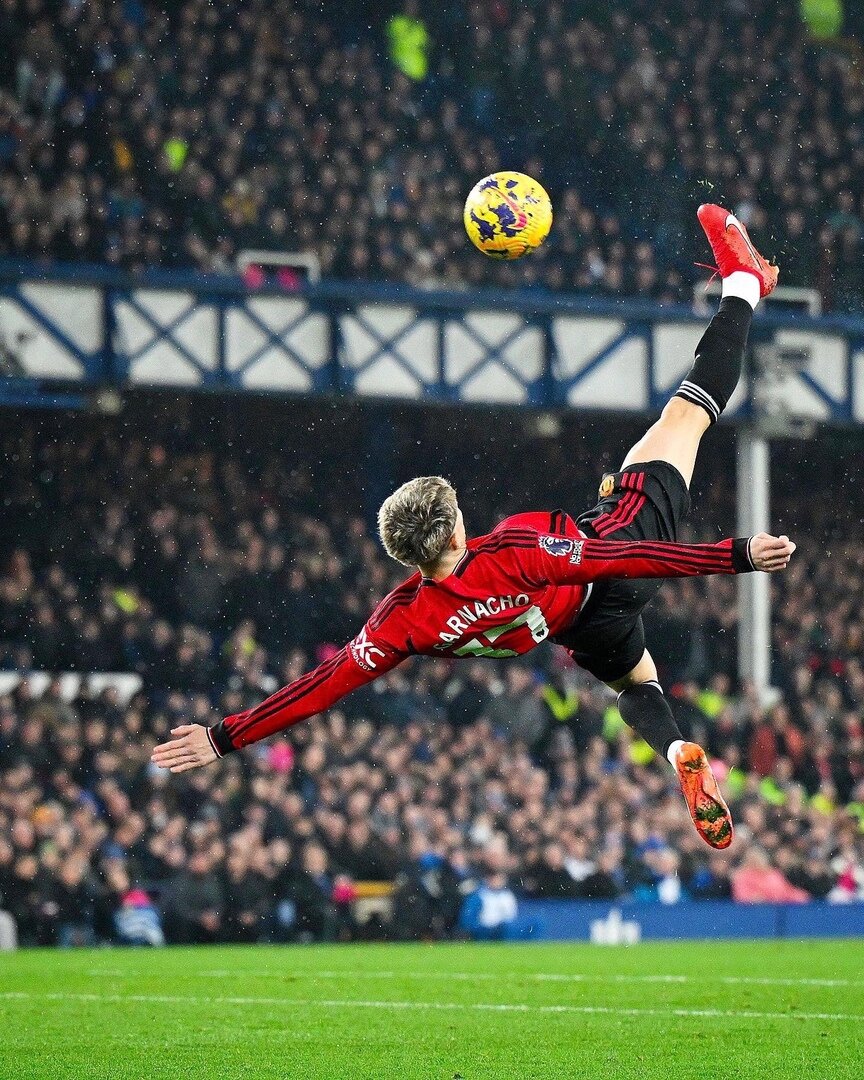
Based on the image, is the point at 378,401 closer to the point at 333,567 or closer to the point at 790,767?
the point at 333,567

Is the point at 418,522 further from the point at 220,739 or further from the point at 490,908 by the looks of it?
the point at 490,908

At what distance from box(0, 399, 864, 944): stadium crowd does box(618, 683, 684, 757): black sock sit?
7.53 m

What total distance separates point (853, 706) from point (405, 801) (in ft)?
20.0

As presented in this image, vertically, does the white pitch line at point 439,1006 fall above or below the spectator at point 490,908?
above

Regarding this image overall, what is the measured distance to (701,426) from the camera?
7.63 m

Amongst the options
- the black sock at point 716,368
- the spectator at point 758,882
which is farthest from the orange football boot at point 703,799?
the spectator at point 758,882

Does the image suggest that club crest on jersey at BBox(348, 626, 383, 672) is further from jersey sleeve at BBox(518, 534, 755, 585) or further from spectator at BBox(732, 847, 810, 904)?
spectator at BBox(732, 847, 810, 904)

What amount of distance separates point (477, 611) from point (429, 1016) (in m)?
3.07

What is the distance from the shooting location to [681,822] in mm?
17250

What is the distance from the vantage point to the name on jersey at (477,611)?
21.9ft

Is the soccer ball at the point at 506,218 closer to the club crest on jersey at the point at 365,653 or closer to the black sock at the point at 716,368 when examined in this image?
the black sock at the point at 716,368

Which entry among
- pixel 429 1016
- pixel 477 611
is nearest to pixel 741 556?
pixel 477 611

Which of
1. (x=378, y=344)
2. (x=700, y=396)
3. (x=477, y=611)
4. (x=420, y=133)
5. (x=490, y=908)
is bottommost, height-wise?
(x=490, y=908)

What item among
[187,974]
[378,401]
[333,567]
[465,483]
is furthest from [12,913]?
[465,483]
